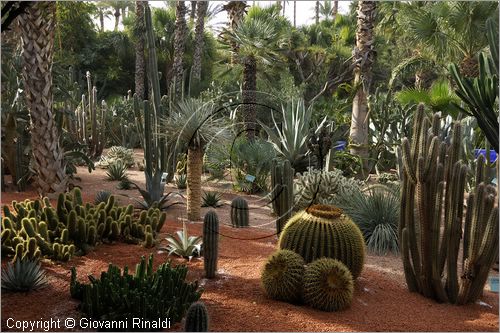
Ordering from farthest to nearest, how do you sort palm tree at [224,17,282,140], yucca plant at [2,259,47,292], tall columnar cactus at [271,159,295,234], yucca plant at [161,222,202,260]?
palm tree at [224,17,282,140] < tall columnar cactus at [271,159,295,234] < yucca plant at [161,222,202,260] < yucca plant at [2,259,47,292]

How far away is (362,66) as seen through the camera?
10.2m

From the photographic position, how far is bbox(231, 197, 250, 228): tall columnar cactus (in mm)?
7156

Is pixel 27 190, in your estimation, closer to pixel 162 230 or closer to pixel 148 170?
pixel 148 170

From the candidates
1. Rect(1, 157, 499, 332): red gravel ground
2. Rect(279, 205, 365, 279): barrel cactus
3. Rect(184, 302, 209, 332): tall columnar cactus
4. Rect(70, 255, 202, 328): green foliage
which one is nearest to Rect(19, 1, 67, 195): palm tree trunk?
Rect(1, 157, 499, 332): red gravel ground

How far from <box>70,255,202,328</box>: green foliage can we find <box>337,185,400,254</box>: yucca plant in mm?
3226

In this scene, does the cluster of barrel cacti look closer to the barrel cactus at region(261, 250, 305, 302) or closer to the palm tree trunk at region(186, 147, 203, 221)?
the palm tree trunk at region(186, 147, 203, 221)

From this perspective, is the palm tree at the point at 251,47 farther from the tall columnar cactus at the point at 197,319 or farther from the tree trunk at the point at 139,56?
the tree trunk at the point at 139,56

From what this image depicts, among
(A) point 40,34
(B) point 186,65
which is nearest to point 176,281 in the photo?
(A) point 40,34

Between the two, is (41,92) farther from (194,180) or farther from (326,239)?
(326,239)

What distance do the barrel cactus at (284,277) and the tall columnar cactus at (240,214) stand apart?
2506mm

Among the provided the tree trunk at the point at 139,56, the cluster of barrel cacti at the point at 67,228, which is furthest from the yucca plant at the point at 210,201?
the tree trunk at the point at 139,56

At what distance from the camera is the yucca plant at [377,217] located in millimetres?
6777

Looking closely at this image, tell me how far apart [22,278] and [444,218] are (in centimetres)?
372

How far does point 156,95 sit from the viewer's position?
8289 mm
